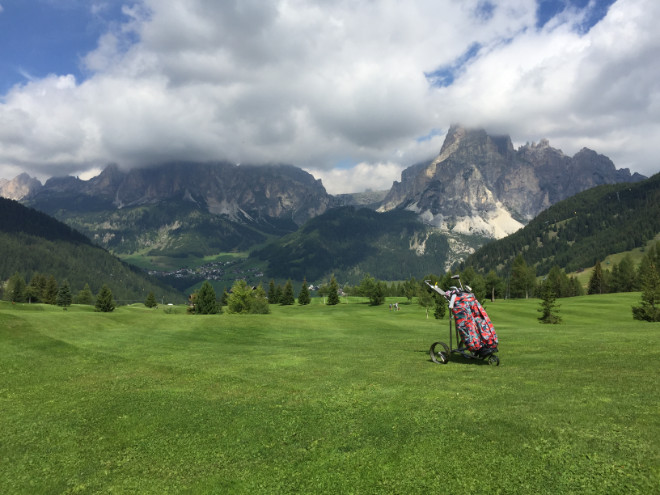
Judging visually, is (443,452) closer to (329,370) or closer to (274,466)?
(274,466)

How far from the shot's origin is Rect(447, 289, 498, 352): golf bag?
789 inches

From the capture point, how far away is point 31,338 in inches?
1067

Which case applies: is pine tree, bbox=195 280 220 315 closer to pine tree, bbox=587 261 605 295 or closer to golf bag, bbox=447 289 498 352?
A: golf bag, bbox=447 289 498 352

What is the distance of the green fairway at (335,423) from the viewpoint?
918 centimetres

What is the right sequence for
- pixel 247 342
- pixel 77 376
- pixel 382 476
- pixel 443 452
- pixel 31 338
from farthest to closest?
pixel 247 342, pixel 31 338, pixel 77 376, pixel 443 452, pixel 382 476

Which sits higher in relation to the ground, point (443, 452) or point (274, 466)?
point (443, 452)

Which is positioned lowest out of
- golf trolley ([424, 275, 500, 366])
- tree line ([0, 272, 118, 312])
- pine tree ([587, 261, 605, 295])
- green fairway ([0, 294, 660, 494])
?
tree line ([0, 272, 118, 312])

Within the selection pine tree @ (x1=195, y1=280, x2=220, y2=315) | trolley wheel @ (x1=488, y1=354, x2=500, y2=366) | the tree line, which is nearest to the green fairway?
trolley wheel @ (x1=488, y1=354, x2=500, y2=366)

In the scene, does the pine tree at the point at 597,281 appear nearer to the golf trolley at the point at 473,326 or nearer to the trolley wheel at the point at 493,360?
the trolley wheel at the point at 493,360

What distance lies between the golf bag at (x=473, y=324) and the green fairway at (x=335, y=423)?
1.76 m

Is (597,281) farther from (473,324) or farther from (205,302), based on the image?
(473,324)

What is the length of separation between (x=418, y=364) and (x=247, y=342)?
19797mm

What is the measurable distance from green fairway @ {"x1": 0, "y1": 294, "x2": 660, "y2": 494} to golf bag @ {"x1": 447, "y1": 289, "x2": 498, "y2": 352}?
1.76 m

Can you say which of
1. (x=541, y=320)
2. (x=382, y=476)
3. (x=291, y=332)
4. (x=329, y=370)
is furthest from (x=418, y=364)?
(x=541, y=320)
